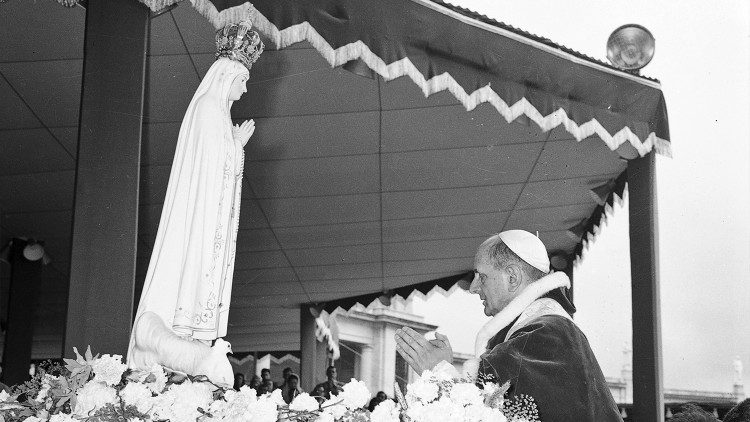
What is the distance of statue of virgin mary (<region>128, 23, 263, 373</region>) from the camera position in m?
3.23

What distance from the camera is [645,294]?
6727mm

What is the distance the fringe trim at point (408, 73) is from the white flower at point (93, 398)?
7.06ft

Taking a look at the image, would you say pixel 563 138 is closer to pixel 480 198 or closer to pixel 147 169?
pixel 480 198

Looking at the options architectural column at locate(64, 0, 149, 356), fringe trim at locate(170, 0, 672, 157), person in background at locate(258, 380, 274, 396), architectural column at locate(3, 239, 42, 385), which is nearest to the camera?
architectural column at locate(64, 0, 149, 356)

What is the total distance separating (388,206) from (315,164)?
1.23 metres

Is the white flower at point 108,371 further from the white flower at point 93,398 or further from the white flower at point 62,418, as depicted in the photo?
the white flower at point 62,418

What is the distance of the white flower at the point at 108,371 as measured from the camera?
103 inches

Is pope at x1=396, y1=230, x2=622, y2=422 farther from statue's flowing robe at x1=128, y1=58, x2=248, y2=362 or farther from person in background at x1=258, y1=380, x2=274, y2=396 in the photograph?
person in background at x1=258, y1=380, x2=274, y2=396

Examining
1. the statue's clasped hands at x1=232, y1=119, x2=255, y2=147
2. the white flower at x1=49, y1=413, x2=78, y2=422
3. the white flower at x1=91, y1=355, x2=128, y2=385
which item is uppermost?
the statue's clasped hands at x1=232, y1=119, x2=255, y2=147

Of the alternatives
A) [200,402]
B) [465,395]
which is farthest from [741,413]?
[200,402]

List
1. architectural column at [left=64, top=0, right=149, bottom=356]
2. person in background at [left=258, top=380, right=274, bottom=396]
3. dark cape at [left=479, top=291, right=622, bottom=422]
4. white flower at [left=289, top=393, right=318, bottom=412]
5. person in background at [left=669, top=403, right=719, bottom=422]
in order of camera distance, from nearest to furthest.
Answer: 1. person in background at [left=669, top=403, right=719, bottom=422]
2. white flower at [left=289, top=393, right=318, bottom=412]
3. dark cape at [left=479, top=291, right=622, bottom=422]
4. architectural column at [left=64, top=0, right=149, bottom=356]
5. person in background at [left=258, top=380, right=274, bottom=396]

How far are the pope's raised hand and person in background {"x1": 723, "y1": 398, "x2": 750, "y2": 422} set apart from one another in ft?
2.62

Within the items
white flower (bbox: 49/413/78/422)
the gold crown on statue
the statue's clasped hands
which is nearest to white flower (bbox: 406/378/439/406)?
white flower (bbox: 49/413/78/422)

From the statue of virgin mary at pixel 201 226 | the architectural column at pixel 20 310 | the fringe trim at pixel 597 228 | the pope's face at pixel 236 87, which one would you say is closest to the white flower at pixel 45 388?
the statue of virgin mary at pixel 201 226
